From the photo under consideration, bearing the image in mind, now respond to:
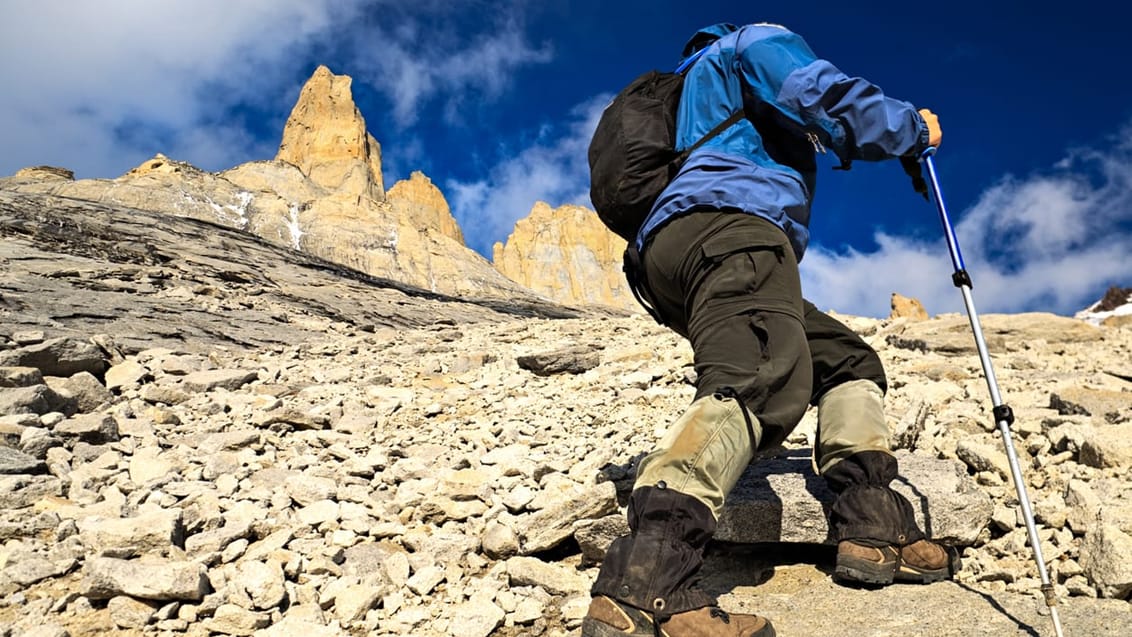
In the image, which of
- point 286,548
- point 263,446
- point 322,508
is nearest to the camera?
point 286,548

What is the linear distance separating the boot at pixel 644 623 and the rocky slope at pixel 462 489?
2.00 ft

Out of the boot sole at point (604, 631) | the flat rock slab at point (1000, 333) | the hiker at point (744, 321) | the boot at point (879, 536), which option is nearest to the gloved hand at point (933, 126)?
the hiker at point (744, 321)

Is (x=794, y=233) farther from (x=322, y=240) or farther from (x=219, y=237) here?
(x=322, y=240)

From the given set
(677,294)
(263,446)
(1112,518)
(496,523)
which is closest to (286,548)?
(496,523)

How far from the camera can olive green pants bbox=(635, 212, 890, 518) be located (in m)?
2.22

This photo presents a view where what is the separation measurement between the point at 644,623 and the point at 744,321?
105 cm

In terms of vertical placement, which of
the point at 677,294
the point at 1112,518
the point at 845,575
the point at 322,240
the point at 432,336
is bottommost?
the point at 845,575

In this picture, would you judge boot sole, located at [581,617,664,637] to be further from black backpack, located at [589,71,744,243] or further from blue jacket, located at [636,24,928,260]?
black backpack, located at [589,71,744,243]

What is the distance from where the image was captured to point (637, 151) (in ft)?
9.43

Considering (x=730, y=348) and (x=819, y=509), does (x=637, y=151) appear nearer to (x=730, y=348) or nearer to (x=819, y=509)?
(x=730, y=348)

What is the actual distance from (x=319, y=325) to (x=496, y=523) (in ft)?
35.4

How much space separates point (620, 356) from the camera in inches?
330

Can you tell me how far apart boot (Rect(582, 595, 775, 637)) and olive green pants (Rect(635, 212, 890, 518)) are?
33 cm

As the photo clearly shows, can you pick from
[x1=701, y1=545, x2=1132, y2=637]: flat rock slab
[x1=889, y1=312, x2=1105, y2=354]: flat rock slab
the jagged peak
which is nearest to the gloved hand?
[x1=701, y1=545, x2=1132, y2=637]: flat rock slab
